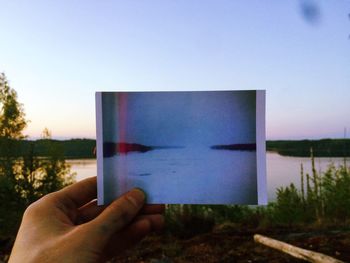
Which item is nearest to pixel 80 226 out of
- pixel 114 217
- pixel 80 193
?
pixel 114 217

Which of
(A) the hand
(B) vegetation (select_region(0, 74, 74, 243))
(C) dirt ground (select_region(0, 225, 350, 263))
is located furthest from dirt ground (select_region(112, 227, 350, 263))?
(A) the hand

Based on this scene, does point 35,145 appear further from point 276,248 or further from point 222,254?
point 276,248

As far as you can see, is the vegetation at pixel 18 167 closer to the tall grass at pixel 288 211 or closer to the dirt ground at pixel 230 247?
the dirt ground at pixel 230 247

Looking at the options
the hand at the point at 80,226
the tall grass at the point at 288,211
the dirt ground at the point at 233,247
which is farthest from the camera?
the tall grass at the point at 288,211

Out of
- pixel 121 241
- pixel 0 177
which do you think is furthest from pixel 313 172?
pixel 121 241

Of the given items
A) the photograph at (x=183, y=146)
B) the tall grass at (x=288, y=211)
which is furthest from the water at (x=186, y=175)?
the tall grass at (x=288, y=211)

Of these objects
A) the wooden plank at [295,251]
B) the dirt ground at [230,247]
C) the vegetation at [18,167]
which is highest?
the vegetation at [18,167]

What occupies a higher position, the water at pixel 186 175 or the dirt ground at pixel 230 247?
the water at pixel 186 175
